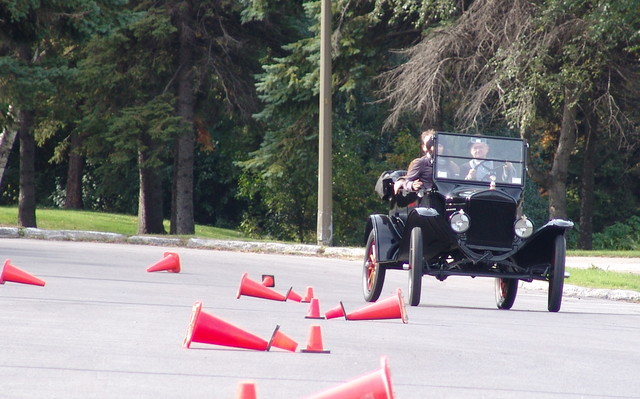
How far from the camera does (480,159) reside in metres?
14.2

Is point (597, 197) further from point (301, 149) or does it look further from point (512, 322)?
point (512, 322)

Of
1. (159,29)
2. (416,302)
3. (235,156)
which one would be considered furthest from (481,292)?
(235,156)

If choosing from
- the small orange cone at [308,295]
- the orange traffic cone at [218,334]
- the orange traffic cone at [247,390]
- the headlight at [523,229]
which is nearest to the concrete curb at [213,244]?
the small orange cone at [308,295]

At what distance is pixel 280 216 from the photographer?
126ft

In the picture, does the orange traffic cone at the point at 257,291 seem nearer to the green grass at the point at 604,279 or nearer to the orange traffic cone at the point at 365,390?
the green grass at the point at 604,279

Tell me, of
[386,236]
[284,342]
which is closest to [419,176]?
[386,236]

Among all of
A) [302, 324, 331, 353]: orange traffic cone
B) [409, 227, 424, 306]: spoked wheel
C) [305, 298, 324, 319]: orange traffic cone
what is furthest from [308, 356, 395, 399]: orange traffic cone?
[409, 227, 424, 306]: spoked wheel

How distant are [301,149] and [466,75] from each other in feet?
18.1

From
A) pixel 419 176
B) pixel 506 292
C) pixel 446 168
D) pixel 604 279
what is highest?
pixel 446 168

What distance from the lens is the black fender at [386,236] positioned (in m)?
13.4

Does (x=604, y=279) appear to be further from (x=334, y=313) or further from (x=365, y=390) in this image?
(x=365, y=390)

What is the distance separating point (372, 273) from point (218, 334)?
17.8 ft

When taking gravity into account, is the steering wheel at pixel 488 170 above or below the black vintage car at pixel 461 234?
above

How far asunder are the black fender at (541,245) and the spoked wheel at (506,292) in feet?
1.85
